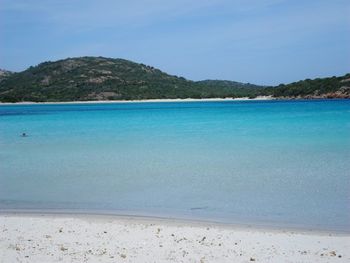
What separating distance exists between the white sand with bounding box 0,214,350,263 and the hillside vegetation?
286 feet

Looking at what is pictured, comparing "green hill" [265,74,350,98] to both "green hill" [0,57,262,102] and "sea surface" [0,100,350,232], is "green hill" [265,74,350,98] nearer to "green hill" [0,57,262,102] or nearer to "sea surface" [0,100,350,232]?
"green hill" [0,57,262,102]

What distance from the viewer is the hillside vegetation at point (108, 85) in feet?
333

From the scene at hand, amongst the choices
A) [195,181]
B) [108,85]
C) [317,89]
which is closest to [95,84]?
[108,85]

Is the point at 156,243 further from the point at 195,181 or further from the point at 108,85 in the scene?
the point at 108,85

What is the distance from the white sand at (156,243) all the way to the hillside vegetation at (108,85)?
286ft

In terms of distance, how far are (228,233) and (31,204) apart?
470 cm

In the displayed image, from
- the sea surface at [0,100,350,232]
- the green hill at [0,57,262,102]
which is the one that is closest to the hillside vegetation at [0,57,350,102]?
the green hill at [0,57,262,102]

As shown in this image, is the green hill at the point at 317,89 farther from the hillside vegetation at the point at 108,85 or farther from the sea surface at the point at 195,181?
the sea surface at the point at 195,181

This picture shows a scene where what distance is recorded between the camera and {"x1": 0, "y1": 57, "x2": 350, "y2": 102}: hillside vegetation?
102m

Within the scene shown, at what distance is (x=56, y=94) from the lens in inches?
4281

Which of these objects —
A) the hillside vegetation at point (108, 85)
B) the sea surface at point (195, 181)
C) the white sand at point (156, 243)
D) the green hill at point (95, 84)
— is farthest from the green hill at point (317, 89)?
the white sand at point (156, 243)

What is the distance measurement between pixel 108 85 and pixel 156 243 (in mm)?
109390

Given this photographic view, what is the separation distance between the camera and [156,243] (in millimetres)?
6469

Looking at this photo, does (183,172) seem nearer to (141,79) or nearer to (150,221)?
(150,221)
